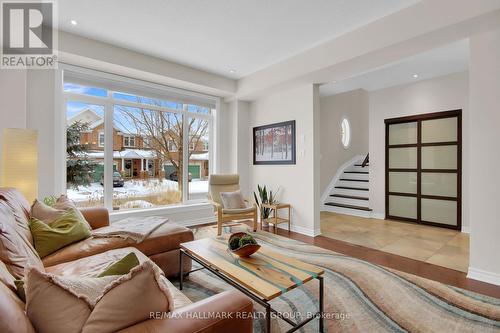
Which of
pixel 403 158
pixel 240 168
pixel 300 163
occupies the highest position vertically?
pixel 403 158

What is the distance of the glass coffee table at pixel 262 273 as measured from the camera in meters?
1.49

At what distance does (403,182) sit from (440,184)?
23.3 inches

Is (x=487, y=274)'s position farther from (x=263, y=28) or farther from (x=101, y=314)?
(x=263, y=28)

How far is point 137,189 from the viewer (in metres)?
4.22

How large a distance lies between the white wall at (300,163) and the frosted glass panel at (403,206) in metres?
1.98

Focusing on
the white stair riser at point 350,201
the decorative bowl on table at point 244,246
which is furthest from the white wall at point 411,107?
the decorative bowl on table at point 244,246

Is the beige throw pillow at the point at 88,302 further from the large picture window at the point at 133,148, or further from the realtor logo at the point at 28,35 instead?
the large picture window at the point at 133,148

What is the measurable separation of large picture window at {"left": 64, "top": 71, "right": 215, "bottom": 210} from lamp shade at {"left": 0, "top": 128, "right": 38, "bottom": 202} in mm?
811

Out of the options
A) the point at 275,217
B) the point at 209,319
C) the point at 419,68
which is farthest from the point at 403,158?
the point at 209,319

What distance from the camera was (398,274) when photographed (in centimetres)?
254

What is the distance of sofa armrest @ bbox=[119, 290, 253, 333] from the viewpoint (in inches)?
35.9

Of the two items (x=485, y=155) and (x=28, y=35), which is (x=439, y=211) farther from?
(x=28, y=35)

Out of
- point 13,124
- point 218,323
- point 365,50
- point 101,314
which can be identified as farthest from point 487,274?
point 13,124

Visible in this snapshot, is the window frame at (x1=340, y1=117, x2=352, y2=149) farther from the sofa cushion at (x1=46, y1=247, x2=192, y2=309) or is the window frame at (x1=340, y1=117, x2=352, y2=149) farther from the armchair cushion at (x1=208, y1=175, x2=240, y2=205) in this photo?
the sofa cushion at (x1=46, y1=247, x2=192, y2=309)
